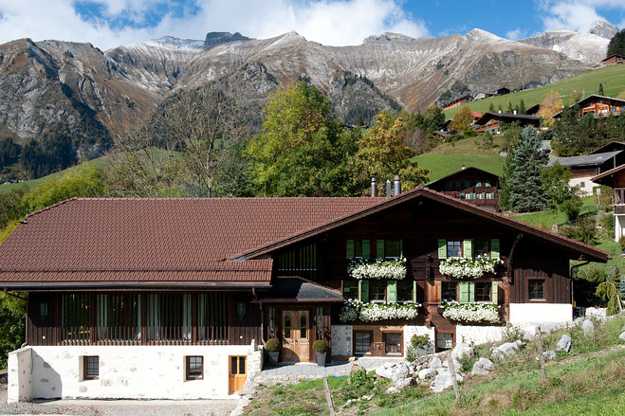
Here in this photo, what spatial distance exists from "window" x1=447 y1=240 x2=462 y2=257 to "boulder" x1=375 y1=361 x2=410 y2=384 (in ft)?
21.3

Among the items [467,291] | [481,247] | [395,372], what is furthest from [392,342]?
[395,372]

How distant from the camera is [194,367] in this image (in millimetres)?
21859

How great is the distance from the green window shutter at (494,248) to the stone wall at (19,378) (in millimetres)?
16308

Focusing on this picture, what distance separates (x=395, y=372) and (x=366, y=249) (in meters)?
6.60

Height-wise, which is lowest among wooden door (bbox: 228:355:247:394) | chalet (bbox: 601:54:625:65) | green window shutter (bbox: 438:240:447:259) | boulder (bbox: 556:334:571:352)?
wooden door (bbox: 228:355:247:394)

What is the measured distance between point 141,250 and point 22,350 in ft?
16.5

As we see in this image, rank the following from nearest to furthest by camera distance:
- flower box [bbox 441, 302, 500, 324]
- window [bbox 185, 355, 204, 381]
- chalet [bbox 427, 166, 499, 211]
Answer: window [bbox 185, 355, 204, 381] < flower box [bbox 441, 302, 500, 324] < chalet [bbox 427, 166, 499, 211]

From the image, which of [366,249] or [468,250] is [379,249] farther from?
[468,250]

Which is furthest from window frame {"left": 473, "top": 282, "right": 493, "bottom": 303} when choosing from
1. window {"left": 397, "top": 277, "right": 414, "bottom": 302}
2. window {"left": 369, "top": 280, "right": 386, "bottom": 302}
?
window {"left": 369, "top": 280, "right": 386, "bottom": 302}

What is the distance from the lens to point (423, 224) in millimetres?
23000

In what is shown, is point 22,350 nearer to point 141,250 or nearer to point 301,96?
point 141,250

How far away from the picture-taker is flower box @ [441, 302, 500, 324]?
2227 cm

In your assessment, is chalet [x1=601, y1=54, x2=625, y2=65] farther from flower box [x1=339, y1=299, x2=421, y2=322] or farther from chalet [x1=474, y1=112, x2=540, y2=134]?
flower box [x1=339, y1=299, x2=421, y2=322]

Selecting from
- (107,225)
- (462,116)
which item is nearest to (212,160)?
(107,225)
